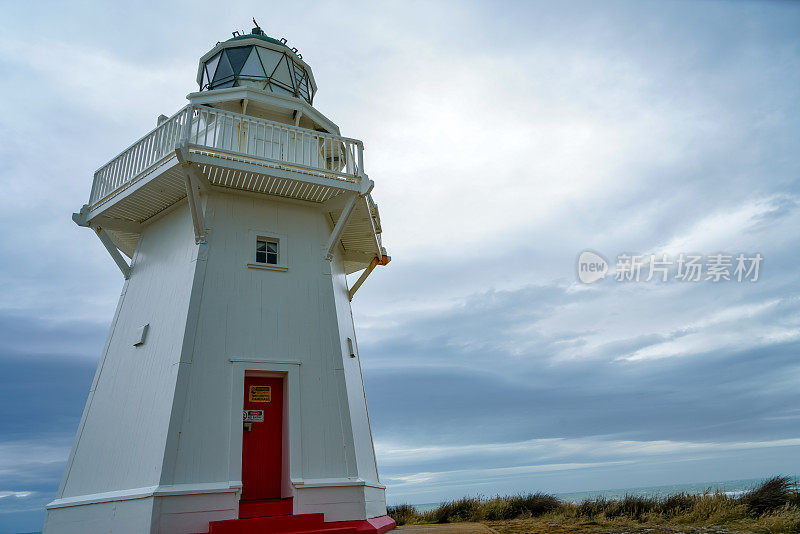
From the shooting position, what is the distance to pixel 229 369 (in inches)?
352

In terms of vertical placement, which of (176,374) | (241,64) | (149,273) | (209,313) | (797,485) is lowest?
(797,485)

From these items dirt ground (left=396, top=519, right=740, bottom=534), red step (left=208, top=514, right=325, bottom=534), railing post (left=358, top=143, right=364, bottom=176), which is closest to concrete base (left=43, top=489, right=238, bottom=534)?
red step (left=208, top=514, right=325, bottom=534)

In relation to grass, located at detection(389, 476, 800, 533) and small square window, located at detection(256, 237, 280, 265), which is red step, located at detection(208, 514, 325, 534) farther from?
small square window, located at detection(256, 237, 280, 265)

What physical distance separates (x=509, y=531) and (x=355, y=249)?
23.7 ft

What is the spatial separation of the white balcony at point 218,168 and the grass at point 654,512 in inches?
299

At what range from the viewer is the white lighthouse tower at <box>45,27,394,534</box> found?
8.20 metres

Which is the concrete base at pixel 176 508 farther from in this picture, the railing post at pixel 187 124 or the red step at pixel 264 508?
the railing post at pixel 187 124

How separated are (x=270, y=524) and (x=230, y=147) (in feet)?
22.4

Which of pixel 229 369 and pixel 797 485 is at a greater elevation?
pixel 229 369

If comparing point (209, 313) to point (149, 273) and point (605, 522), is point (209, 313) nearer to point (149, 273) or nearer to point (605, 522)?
point (149, 273)

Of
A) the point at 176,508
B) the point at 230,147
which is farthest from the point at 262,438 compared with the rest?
the point at 230,147

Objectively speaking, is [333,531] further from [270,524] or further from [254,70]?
[254,70]

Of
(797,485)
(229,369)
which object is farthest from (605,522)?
(229,369)

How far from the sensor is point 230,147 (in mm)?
10312
